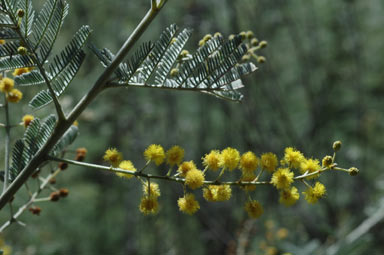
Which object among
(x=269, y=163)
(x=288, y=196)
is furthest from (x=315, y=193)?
(x=269, y=163)

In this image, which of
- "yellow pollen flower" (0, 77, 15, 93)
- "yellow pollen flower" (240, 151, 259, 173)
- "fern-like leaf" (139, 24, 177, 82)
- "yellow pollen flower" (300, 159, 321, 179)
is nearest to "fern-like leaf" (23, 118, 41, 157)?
"yellow pollen flower" (0, 77, 15, 93)

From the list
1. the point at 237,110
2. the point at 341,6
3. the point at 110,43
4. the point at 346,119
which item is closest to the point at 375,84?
the point at 346,119

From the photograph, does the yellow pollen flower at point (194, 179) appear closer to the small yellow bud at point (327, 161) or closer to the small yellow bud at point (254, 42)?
the small yellow bud at point (327, 161)

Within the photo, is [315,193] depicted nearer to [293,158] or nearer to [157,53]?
[293,158]

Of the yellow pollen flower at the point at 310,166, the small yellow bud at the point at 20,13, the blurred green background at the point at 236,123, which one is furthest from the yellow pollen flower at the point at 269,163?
the blurred green background at the point at 236,123

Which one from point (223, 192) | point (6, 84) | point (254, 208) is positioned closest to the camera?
point (223, 192)

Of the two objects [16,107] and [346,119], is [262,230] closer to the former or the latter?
[346,119]
